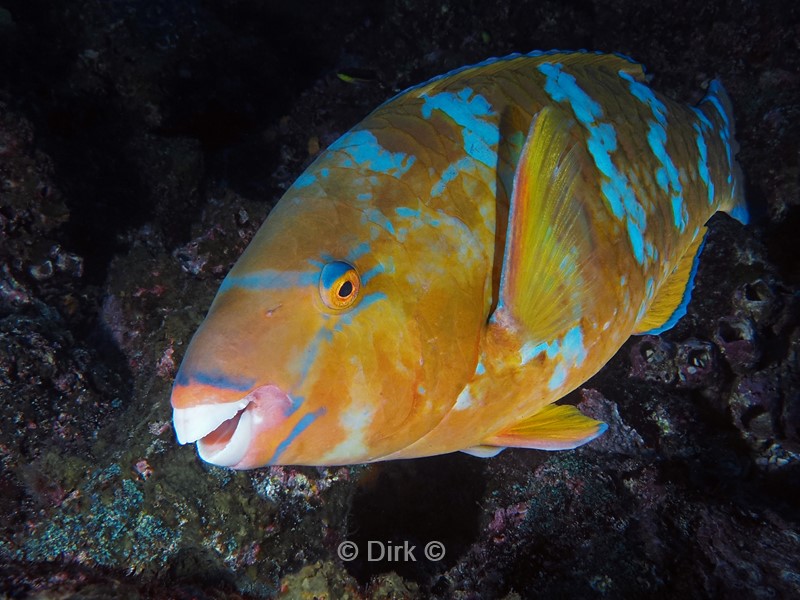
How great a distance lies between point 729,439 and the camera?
4004 millimetres

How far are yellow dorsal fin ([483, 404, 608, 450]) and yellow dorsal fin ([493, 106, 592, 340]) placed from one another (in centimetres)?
53

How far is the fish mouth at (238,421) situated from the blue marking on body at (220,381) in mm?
34

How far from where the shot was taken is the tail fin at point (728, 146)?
11.5 feet

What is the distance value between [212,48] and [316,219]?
7.94 metres

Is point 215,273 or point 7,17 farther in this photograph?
point 7,17

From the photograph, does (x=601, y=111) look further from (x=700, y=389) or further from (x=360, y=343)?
(x=700, y=389)

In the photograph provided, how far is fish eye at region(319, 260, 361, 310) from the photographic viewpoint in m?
1.41

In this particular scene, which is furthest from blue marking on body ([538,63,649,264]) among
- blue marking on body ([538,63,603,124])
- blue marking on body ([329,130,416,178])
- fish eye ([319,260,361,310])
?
fish eye ([319,260,361,310])

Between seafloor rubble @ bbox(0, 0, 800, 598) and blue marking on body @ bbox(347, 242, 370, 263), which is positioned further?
seafloor rubble @ bbox(0, 0, 800, 598)

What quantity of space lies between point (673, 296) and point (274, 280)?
268 centimetres

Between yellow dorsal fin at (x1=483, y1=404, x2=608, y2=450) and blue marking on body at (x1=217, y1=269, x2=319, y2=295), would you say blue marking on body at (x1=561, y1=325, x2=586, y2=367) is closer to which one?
yellow dorsal fin at (x1=483, y1=404, x2=608, y2=450)

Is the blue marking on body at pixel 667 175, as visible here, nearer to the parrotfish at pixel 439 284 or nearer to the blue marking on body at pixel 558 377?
the parrotfish at pixel 439 284

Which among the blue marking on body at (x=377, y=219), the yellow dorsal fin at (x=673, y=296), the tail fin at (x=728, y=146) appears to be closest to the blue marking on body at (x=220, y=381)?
the blue marking on body at (x=377, y=219)

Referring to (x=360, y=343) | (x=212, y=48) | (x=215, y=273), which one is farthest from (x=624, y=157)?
(x=212, y=48)
